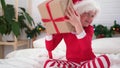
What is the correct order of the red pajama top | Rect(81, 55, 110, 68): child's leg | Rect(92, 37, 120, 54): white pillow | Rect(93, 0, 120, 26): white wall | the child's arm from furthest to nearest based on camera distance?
Rect(93, 0, 120, 26): white wall
Rect(92, 37, 120, 54): white pillow
the child's arm
the red pajama top
Rect(81, 55, 110, 68): child's leg

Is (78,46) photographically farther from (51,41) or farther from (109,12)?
(109,12)

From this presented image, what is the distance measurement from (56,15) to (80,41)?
200mm

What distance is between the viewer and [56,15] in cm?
112

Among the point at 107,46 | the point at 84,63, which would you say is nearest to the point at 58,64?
the point at 84,63

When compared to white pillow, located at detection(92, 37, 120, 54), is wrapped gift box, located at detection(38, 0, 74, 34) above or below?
above

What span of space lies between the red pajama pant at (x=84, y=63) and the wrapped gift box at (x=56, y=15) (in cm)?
18

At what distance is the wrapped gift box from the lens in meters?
1.09

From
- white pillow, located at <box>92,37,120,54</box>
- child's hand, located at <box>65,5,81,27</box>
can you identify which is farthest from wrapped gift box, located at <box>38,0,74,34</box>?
white pillow, located at <box>92,37,120,54</box>

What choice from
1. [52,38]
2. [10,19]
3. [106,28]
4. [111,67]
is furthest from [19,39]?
[111,67]

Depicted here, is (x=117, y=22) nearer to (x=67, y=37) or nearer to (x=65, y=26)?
(x=67, y=37)

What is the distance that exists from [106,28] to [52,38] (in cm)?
107

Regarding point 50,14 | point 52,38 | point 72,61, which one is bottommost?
point 72,61

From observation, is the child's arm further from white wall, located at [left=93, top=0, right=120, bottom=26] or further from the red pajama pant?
white wall, located at [left=93, top=0, right=120, bottom=26]

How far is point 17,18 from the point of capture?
254 cm
